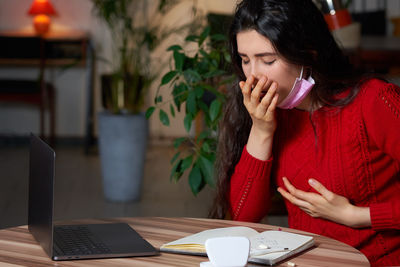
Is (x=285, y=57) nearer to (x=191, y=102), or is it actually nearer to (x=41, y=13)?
(x=191, y=102)

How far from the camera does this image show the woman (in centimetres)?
142

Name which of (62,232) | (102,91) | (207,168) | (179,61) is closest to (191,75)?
(179,61)

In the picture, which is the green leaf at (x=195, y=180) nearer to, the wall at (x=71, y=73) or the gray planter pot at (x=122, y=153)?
the gray planter pot at (x=122, y=153)

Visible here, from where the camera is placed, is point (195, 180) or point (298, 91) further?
point (195, 180)

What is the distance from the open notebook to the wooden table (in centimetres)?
1

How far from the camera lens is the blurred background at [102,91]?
3.81m

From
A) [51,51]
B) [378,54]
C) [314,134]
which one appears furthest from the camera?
[51,51]

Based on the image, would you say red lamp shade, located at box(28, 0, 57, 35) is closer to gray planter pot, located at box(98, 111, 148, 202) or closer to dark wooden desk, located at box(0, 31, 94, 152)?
dark wooden desk, located at box(0, 31, 94, 152)

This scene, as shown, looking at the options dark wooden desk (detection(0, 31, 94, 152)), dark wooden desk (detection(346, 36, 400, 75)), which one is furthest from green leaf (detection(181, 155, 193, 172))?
dark wooden desk (detection(0, 31, 94, 152))

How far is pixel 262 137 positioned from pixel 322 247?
362 mm

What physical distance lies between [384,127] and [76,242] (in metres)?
0.69

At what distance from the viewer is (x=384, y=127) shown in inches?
56.7

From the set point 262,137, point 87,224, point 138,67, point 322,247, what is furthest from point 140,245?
point 138,67

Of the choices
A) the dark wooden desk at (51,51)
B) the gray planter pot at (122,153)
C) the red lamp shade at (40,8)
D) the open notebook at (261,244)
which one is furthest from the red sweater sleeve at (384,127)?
the red lamp shade at (40,8)
